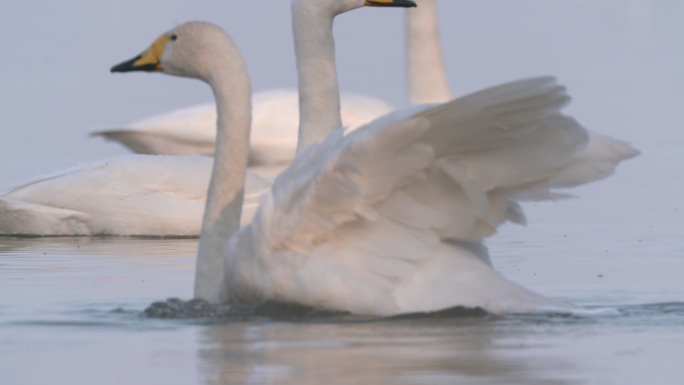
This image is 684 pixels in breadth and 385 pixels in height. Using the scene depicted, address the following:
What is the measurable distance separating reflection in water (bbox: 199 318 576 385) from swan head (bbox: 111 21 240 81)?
139 cm

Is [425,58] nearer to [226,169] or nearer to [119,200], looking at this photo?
[119,200]

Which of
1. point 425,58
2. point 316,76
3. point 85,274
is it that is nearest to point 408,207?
point 85,274

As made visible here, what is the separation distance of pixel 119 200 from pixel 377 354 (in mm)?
6407

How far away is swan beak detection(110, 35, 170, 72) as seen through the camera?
8.38m

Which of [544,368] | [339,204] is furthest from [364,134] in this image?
[544,368]

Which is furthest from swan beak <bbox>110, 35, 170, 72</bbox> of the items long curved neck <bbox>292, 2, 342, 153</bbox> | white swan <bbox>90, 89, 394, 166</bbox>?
white swan <bbox>90, 89, 394, 166</bbox>

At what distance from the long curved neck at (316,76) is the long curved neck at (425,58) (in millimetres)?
4769

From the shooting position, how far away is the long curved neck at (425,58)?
15281 millimetres

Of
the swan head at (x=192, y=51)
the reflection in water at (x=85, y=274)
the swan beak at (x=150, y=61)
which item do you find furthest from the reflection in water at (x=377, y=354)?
the swan beak at (x=150, y=61)

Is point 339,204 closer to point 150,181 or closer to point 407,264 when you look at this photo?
point 407,264

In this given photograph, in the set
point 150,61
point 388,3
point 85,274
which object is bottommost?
point 85,274

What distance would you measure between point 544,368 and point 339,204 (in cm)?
141

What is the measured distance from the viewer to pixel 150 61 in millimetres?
8422

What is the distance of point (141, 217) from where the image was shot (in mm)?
12477
